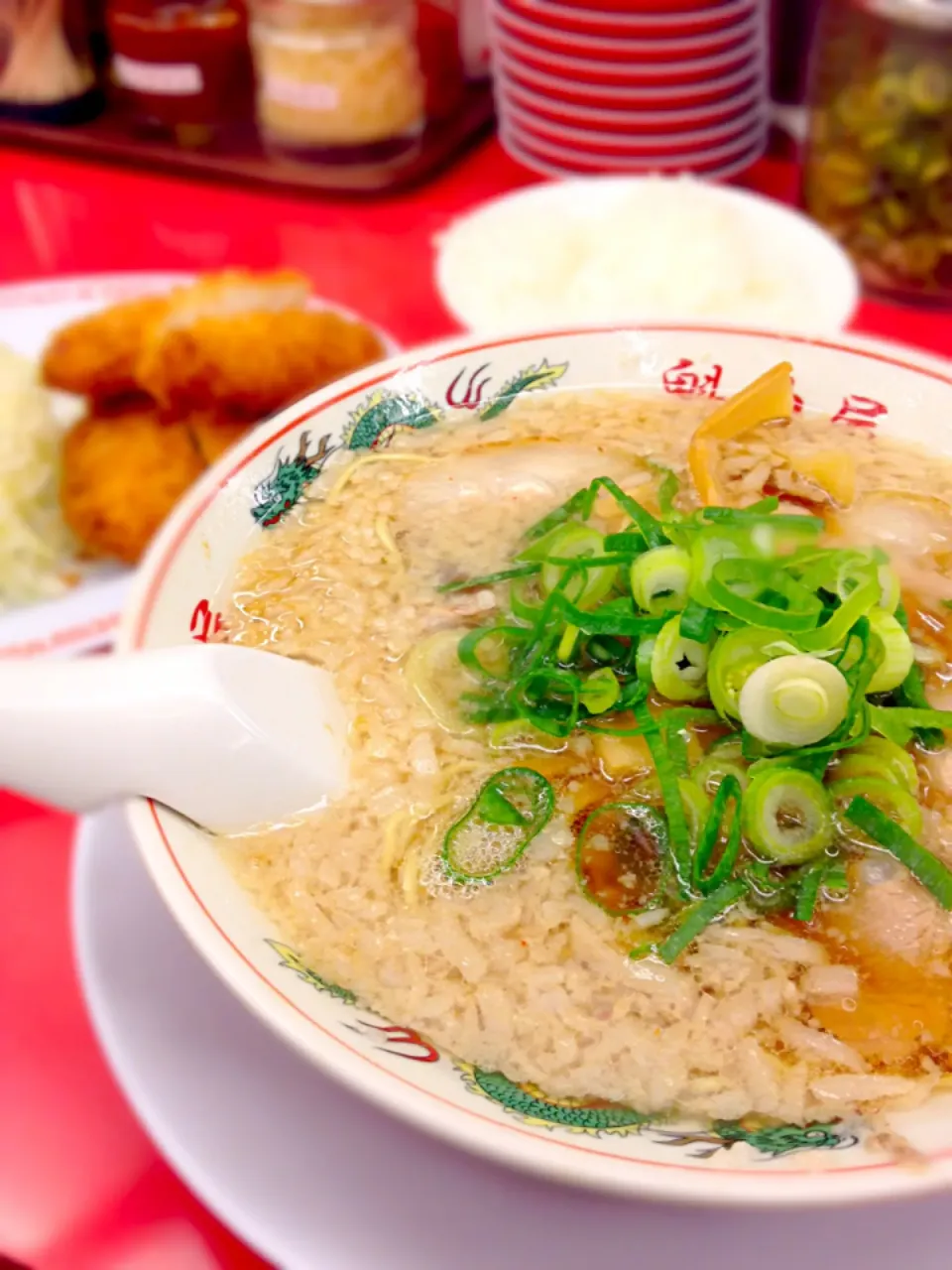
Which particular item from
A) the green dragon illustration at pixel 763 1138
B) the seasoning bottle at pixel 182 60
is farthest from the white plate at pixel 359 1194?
the seasoning bottle at pixel 182 60

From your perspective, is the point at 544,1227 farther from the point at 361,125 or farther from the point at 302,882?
the point at 361,125

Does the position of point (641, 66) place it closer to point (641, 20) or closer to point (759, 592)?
point (641, 20)

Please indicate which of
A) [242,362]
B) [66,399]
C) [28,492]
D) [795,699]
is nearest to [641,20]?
[242,362]

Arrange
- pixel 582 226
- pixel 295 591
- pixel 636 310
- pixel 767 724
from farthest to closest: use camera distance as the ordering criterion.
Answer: pixel 582 226 < pixel 636 310 < pixel 295 591 < pixel 767 724

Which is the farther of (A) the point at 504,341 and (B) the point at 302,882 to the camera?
(A) the point at 504,341

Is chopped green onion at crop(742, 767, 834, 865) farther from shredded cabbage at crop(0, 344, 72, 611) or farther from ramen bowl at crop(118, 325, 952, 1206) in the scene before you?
shredded cabbage at crop(0, 344, 72, 611)

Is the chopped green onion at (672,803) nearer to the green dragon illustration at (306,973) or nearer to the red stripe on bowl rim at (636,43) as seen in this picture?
the green dragon illustration at (306,973)

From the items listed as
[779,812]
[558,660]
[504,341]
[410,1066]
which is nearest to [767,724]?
[779,812]

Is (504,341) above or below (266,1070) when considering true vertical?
above
